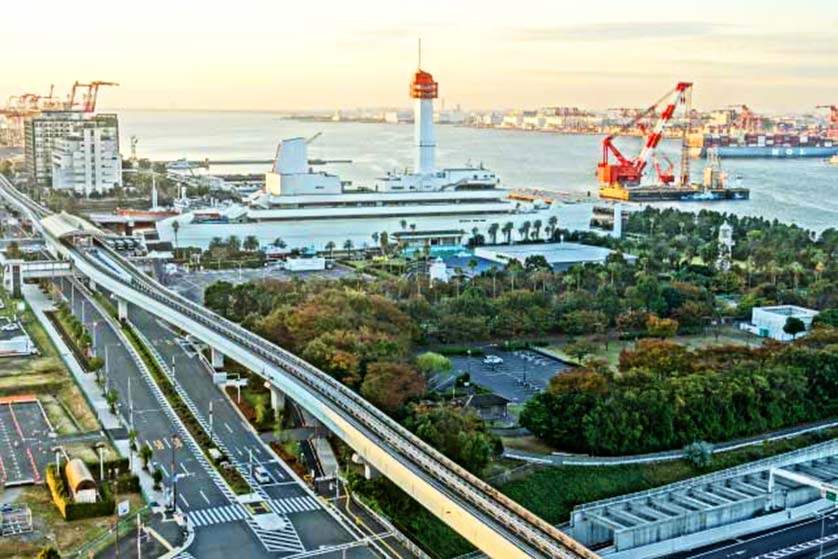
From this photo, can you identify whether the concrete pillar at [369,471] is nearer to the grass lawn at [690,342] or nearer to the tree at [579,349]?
the tree at [579,349]

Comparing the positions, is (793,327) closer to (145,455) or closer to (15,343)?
(145,455)

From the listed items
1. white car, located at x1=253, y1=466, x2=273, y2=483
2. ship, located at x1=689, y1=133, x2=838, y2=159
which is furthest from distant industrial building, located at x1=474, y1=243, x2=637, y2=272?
ship, located at x1=689, y1=133, x2=838, y2=159

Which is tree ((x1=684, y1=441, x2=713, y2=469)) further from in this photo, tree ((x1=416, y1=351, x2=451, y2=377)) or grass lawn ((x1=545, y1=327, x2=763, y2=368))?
grass lawn ((x1=545, y1=327, x2=763, y2=368))

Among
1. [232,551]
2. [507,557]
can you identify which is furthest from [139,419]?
[507,557]

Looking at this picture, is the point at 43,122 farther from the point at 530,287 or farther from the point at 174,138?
the point at 174,138

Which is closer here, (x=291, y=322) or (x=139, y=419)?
(x=139, y=419)
